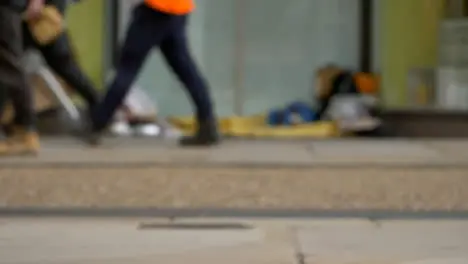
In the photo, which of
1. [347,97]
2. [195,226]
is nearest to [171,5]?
Result: [195,226]

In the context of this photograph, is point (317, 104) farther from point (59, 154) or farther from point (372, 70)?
point (59, 154)

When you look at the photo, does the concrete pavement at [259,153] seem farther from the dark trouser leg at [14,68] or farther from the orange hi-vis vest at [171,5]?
the orange hi-vis vest at [171,5]

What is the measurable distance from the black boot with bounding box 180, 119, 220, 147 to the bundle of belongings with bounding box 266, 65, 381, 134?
6.17 ft

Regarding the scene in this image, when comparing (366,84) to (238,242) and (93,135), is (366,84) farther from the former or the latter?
(238,242)

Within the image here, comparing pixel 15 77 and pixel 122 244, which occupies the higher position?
pixel 15 77

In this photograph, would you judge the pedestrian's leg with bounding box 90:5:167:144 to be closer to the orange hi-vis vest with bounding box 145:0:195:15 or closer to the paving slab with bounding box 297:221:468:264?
the orange hi-vis vest with bounding box 145:0:195:15

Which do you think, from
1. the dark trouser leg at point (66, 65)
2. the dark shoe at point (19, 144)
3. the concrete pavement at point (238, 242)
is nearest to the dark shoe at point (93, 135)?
the dark trouser leg at point (66, 65)

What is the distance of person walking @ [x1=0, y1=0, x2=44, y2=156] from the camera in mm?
3371

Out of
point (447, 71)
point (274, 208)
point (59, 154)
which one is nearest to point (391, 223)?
point (274, 208)

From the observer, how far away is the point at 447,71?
5.82 metres

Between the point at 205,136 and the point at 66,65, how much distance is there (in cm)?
63

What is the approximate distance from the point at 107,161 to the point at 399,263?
4.94 ft

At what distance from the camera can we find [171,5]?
3740mm

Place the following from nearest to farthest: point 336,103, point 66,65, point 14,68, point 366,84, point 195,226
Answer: point 195,226 → point 14,68 → point 66,65 → point 336,103 → point 366,84
